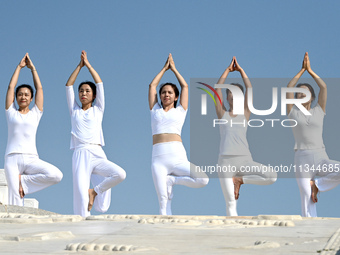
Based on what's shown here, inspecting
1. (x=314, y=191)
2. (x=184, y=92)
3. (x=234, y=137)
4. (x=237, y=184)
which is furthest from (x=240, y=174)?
(x=184, y=92)

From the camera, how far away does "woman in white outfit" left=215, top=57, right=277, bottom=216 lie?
12188 mm

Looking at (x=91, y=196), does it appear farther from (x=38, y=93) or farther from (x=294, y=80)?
(x=294, y=80)

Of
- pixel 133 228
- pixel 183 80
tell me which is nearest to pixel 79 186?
pixel 183 80

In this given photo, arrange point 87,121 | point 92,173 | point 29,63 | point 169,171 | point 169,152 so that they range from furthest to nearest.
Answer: point 29,63 → point 92,173 → point 87,121 → point 169,171 → point 169,152

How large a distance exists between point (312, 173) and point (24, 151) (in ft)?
18.8

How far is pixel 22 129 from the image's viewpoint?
12891 millimetres

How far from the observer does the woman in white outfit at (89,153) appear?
40.8 ft

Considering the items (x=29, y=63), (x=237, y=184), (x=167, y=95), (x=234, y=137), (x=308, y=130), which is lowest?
(x=237, y=184)

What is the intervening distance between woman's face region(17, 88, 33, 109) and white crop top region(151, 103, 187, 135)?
2667 mm

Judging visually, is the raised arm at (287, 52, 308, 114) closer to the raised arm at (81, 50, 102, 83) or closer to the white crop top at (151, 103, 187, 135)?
the white crop top at (151, 103, 187, 135)

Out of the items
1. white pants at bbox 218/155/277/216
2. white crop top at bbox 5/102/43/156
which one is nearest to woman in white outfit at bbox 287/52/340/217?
white pants at bbox 218/155/277/216

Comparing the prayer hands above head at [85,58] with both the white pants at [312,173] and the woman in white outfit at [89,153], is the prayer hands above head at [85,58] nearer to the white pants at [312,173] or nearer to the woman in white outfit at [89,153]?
the woman in white outfit at [89,153]

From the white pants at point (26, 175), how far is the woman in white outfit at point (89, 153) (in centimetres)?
60

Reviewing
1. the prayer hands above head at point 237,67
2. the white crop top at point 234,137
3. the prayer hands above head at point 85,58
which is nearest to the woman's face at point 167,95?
the white crop top at point 234,137
